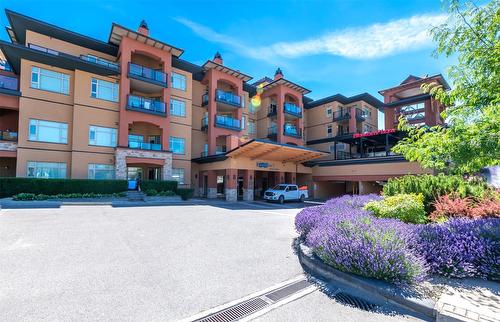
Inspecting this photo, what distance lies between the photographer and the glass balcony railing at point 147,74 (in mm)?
22922

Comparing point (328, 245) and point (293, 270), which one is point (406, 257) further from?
point (293, 270)

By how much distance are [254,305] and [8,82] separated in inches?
1008

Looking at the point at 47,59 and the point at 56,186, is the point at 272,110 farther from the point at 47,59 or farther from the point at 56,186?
the point at 56,186

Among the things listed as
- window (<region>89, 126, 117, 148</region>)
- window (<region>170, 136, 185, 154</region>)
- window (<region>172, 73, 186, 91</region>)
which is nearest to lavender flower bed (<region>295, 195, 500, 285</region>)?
window (<region>89, 126, 117, 148</region>)

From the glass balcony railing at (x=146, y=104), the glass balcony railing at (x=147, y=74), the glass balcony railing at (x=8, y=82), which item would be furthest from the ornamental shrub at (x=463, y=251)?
the glass balcony railing at (x=8, y=82)

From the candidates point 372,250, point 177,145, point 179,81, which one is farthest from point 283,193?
point 372,250

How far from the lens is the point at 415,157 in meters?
6.27

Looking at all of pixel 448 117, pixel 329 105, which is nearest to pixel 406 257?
pixel 448 117

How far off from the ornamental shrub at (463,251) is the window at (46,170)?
971 inches

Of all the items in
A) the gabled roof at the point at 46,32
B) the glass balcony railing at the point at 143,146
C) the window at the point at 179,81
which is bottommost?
the glass balcony railing at the point at 143,146

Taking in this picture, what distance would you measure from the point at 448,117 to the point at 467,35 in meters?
1.69

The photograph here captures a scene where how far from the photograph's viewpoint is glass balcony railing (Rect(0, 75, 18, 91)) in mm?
19406

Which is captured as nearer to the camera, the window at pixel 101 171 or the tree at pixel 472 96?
the tree at pixel 472 96

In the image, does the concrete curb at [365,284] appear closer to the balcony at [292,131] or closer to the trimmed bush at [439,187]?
the trimmed bush at [439,187]
